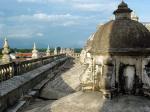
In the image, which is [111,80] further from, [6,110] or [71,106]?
[6,110]

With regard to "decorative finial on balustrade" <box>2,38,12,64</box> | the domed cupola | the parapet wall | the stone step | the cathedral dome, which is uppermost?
the domed cupola

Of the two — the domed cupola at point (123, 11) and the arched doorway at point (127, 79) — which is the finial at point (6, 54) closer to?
the domed cupola at point (123, 11)

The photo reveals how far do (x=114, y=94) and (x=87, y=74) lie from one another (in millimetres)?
1124

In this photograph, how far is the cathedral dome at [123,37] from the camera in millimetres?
8492

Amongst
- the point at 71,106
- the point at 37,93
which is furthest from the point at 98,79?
the point at 37,93

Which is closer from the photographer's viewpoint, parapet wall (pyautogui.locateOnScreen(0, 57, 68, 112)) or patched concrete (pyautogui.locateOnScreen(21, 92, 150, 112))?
patched concrete (pyautogui.locateOnScreen(21, 92, 150, 112))

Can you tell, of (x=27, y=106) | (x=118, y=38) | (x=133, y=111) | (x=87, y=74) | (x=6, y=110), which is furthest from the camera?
(x=27, y=106)

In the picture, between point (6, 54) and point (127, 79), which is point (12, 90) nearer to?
point (127, 79)

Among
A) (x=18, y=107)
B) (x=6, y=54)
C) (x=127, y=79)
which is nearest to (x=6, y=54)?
(x=6, y=54)

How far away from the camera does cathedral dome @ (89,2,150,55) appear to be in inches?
334

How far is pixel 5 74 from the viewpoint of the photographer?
47.3ft

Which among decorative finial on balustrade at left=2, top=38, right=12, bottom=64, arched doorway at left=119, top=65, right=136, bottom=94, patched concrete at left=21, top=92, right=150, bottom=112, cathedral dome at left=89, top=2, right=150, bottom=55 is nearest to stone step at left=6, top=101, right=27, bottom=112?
patched concrete at left=21, top=92, right=150, bottom=112

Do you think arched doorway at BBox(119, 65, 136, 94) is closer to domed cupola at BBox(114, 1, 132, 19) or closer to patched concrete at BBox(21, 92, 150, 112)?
patched concrete at BBox(21, 92, 150, 112)

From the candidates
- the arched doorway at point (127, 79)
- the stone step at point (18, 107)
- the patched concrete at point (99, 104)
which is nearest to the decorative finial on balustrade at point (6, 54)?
the stone step at point (18, 107)
